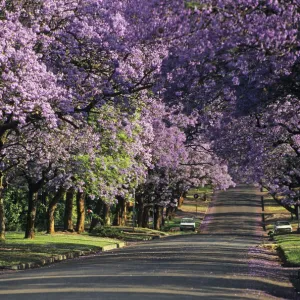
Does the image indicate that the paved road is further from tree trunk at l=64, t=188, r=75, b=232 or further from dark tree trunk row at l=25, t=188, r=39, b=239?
tree trunk at l=64, t=188, r=75, b=232

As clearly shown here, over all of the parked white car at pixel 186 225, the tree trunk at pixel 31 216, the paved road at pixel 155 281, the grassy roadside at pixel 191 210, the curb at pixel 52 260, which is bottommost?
the paved road at pixel 155 281

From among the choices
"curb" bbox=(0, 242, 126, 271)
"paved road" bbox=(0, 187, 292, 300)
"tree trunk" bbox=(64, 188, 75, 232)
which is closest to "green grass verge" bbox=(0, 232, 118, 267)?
"curb" bbox=(0, 242, 126, 271)

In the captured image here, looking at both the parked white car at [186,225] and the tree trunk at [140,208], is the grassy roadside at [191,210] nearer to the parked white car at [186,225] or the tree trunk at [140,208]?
the parked white car at [186,225]

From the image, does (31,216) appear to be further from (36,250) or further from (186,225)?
(186,225)

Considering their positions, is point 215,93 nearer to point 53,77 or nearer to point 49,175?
point 53,77

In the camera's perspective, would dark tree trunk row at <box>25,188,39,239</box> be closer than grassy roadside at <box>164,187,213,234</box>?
Yes

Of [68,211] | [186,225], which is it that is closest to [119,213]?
[186,225]

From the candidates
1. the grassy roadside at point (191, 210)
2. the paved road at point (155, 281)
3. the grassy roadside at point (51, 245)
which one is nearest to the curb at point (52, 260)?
the grassy roadside at point (51, 245)

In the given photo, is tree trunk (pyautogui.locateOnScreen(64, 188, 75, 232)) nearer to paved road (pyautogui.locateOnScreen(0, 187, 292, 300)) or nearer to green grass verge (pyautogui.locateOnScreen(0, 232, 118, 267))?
green grass verge (pyautogui.locateOnScreen(0, 232, 118, 267))

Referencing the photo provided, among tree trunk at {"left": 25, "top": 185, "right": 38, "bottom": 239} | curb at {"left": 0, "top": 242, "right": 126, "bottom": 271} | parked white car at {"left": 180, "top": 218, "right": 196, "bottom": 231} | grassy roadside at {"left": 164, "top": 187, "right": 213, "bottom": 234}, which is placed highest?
grassy roadside at {"left": 164, "top": 187, "right": 213, "bottom": 234}

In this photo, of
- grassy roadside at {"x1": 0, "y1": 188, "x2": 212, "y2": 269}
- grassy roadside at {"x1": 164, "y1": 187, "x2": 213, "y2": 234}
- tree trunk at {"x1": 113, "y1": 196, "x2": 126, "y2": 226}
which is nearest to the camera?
grassy roadside at {"x1": 0, "y1": 188, "x2": 212, "y2": 269}

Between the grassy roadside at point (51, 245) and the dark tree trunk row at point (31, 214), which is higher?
the dark tree trunk row at point (31, 214)

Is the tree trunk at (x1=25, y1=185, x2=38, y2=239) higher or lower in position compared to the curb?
higher

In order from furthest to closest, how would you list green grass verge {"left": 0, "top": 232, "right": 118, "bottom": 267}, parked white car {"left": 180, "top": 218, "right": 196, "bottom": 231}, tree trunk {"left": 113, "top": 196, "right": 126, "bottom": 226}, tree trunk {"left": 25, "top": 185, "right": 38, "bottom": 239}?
parked white car {"left": 180, "top": 218, "right": 196, "bottom": 231} → tree trunk {"left": 113, "top": 196, "right": 126, "bottom": 226} → tree trunk {"left": 25, "top": 185, "right": 38, "bottom": 239} → green grass verge {"left": 0, "top": 232, "right": 118, "bottom": 267}
